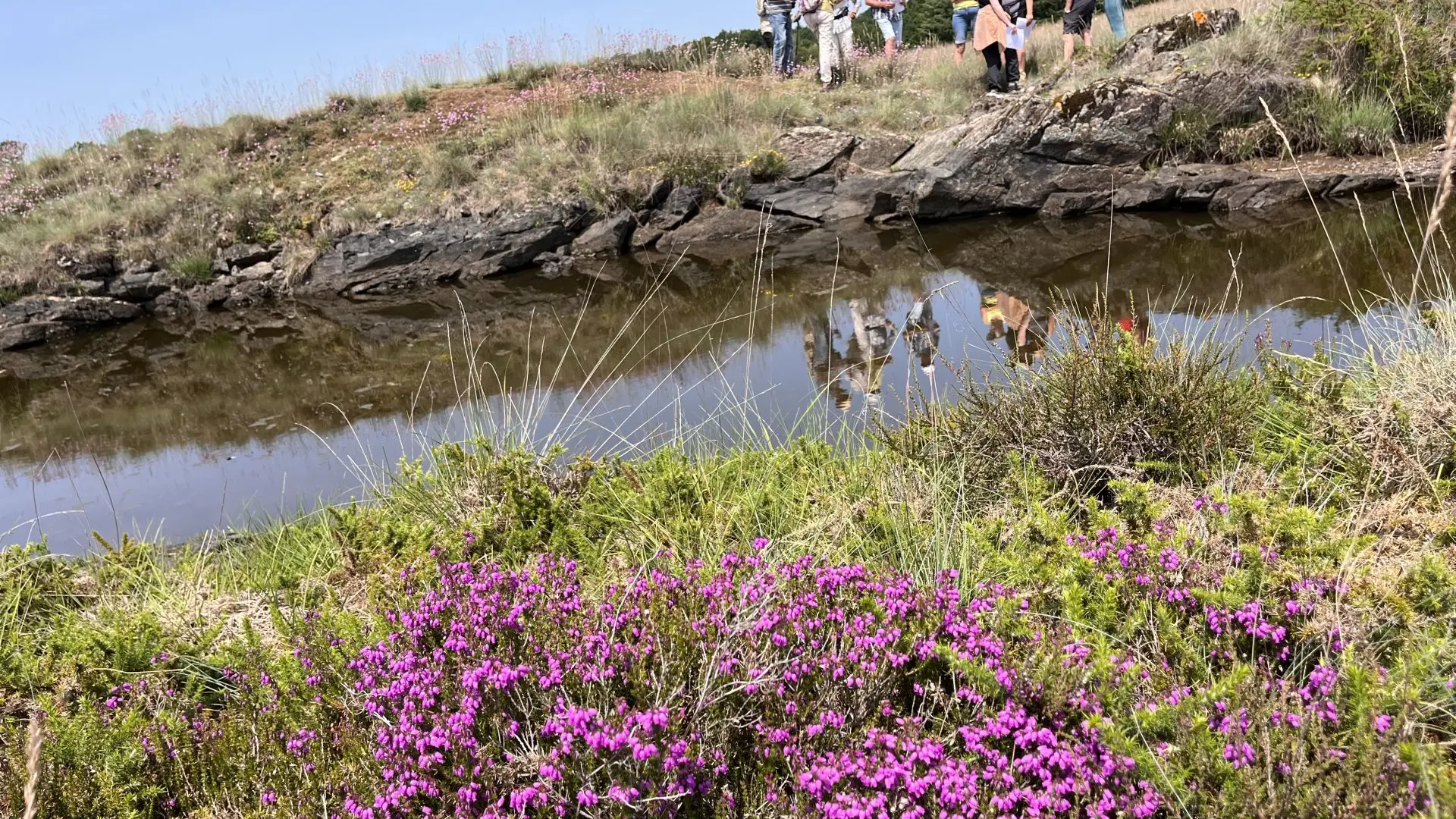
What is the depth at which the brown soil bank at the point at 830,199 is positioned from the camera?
12.3 meters

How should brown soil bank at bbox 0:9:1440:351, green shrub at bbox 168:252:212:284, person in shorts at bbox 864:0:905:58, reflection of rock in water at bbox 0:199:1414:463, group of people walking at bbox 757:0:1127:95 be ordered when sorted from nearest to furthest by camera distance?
reflection of rock in water at bbox 0:199:1414:463, brown soil bank at bbox 0:9:1440:351, green shrub at bbox 168:252:212:284, group of people walking at bbox 757:0:1127:95, person in shorts at bbox 864:0:905:58

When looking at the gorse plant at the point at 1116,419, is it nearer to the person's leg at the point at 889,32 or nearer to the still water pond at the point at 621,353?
the still water pond at the point at 621,353

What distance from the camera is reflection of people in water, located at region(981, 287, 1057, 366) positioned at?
20.8 feet

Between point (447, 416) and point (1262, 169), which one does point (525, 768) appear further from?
point (1262, 169)

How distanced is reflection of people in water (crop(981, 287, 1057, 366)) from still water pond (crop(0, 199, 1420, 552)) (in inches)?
1.1

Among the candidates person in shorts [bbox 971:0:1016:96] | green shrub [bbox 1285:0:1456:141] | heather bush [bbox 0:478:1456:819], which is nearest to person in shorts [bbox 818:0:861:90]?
person in shorts [bbox 971:0:1016:96]

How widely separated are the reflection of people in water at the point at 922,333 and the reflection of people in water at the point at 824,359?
0.52 metres

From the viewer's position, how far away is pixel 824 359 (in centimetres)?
667

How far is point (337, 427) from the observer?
22.8 feet

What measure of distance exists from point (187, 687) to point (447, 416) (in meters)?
4.24

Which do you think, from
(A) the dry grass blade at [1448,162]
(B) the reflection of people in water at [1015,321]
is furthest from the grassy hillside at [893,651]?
(B) the reflection of people in water at [1015,321]

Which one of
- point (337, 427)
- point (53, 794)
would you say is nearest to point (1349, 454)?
point (53, 794)

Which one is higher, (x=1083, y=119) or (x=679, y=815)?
(x=1083, y=119)

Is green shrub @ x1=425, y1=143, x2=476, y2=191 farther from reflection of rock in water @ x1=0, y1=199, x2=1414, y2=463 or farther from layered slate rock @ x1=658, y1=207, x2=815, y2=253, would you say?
layered slate rock @ x1=658, y1=207, x2=815, y2=253
